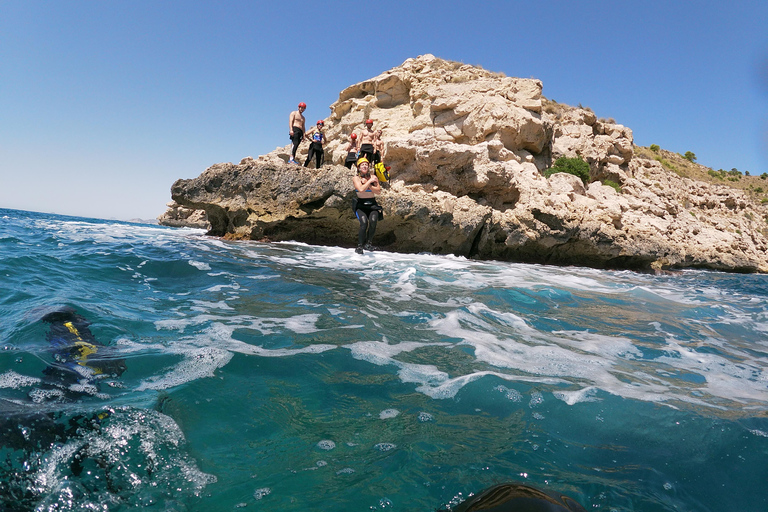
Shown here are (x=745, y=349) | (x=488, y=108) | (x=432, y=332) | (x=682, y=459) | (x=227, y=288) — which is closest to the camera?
(x=682, y=459)

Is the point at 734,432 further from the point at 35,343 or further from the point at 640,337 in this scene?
the point at 35,343

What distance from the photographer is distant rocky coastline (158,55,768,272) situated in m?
10.4

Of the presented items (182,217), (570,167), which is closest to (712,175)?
(570,167)

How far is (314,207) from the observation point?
33.6 feet

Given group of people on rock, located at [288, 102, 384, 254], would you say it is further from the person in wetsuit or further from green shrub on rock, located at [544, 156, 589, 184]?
green shrub on rock, located at [544, 156, 589, 184]

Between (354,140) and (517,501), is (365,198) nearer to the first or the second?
(354,140)

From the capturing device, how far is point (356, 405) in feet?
7.18

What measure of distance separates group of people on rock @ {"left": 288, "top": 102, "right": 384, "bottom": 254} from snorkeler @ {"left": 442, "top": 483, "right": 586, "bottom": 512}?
294 inches

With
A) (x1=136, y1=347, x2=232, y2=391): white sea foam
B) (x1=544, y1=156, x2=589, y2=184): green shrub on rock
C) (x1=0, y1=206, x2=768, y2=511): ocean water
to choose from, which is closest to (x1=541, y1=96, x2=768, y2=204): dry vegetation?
(x1=544, y1=156, x2=589, y2=184): green shrub on rock

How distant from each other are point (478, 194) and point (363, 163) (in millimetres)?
5346

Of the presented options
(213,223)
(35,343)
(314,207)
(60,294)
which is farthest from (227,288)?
(213,223)

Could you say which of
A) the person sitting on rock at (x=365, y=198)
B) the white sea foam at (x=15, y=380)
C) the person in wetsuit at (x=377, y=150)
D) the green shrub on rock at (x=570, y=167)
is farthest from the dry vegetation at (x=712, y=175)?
the white sea foam at (x=15, y=380)

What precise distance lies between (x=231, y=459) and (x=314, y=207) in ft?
29.2

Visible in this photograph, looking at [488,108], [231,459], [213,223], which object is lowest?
[231,459]
